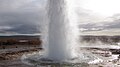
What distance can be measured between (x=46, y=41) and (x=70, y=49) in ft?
9.72

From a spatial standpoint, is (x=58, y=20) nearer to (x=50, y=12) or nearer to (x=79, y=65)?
(x=50, y=12)

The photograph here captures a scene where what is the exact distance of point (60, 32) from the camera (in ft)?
84.1

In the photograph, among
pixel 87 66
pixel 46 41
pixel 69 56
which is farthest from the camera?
pixel 46 41

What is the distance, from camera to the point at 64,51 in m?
25.2

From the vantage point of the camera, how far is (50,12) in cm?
2658

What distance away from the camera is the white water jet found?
25.2m

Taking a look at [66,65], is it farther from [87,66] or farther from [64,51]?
[64,51]

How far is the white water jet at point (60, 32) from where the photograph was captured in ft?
82.6

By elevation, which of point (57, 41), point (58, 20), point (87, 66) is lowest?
point (87, 66)

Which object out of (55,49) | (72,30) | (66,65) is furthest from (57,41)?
(66,65)

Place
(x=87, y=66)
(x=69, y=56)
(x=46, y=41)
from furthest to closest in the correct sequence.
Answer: (x=46, y=41) → (x=69, y=56) → (x=87, y=66)

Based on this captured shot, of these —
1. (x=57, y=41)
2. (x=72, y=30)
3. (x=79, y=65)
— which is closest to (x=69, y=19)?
(x=72, y=30)

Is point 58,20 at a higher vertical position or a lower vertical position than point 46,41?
higher

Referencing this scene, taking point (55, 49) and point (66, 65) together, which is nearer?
point (66, 65)
